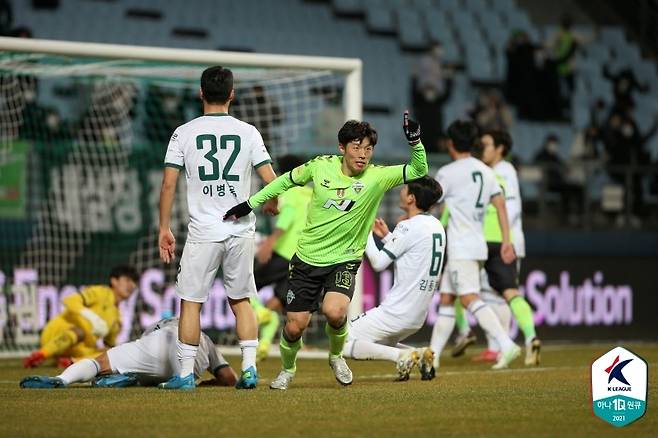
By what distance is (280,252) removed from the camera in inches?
470

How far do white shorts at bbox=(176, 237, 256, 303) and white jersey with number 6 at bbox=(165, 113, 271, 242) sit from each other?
62mm

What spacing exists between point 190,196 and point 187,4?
11.4 m

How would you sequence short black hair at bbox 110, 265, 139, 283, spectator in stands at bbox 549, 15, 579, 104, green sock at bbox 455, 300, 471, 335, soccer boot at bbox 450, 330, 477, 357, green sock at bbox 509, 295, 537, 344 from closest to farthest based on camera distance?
short black hair at bbox 110, 265, 139, 283 → green sock at bbox 509, 295, 537, 344 → soccer boot at bbox 450, 330, 477, 357 → green sock at bbox 455, 300, 471, 335 → spectator in stands at bbox 549, 15, 579, 104

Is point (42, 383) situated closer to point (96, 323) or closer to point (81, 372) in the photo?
point (81, 372)

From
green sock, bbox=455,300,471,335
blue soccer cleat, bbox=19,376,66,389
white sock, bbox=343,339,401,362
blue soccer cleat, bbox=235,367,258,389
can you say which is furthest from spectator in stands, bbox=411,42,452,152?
blue soccer cleat, bbox=19,376,66,389

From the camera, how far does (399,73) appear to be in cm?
1964

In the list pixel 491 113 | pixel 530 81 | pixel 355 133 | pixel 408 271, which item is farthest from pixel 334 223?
pixel 530 81

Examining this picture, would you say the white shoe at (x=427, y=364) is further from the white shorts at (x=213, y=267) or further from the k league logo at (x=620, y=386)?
the k league logo at (x=620, y=386)

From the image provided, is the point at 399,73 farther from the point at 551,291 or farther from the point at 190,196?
the point at 190,196

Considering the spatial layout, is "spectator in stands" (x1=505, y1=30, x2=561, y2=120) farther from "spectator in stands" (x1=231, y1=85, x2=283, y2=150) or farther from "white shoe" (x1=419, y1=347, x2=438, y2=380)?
"white shoe" (x1=419, y1=347, x2=438, y2=380)

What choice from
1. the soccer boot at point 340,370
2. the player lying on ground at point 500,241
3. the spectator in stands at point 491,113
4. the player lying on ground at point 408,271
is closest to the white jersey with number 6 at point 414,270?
the player lying on ground at point 408,271

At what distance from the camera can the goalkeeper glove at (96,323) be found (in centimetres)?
1073

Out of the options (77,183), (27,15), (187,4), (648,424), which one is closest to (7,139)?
(77,183)

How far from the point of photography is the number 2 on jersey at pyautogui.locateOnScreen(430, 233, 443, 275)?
358 inches
